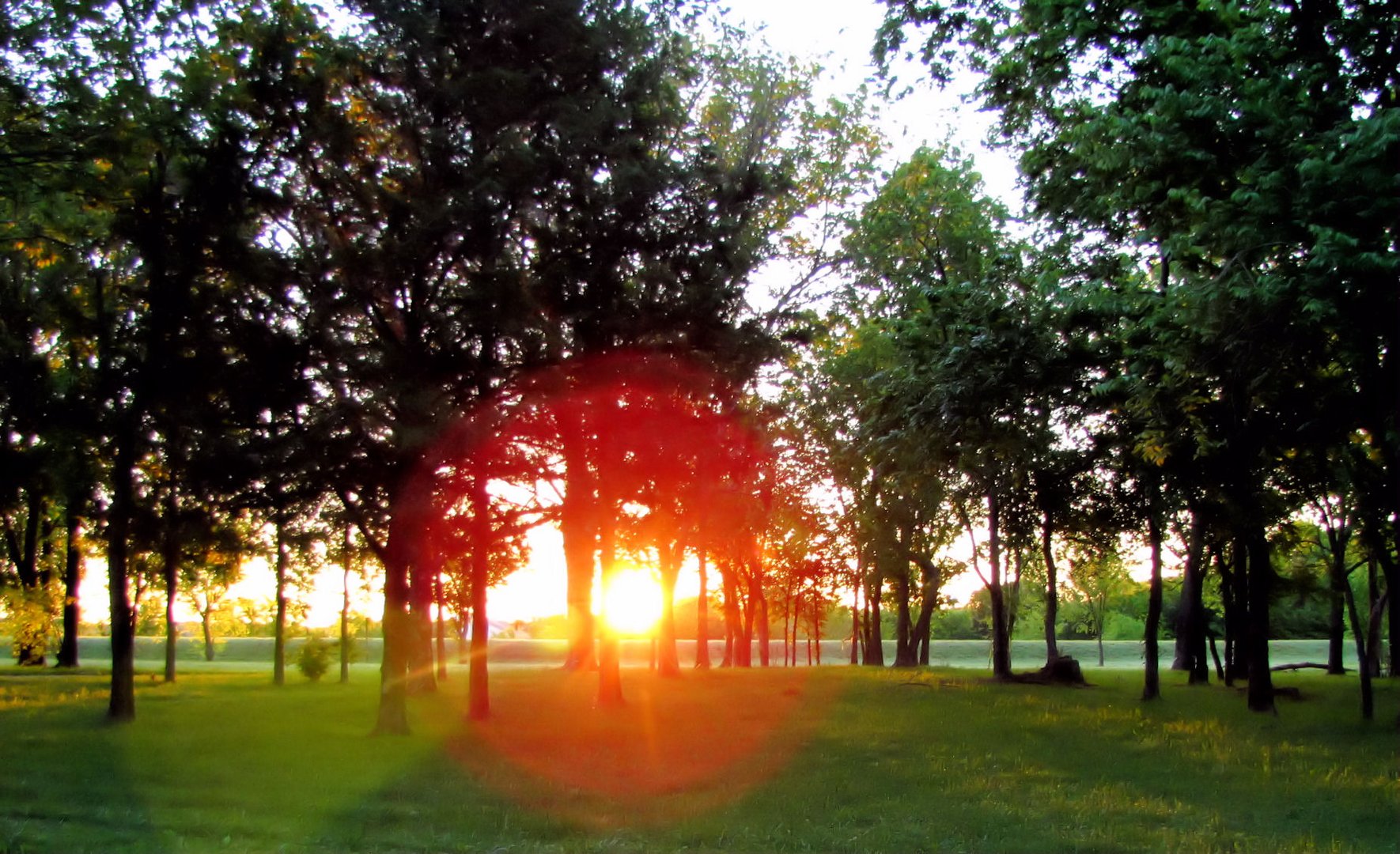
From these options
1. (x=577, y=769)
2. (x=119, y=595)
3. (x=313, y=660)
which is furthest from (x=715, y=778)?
(x=313, y=660)

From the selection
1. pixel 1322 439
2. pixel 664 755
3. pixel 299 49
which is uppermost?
pixel 299 49

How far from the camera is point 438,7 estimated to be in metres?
16.8

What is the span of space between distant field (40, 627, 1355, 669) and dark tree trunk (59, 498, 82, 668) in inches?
830

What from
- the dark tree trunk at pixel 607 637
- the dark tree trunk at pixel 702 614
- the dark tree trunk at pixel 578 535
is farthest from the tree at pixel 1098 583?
the dark tree trunk at pixel 607 637

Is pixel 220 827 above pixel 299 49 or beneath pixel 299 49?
beneath

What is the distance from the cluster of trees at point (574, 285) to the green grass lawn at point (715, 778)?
2516 mm

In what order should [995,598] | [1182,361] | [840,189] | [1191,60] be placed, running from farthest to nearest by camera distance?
[995,598] < [840,189] < [1182,361] < [1191,60]

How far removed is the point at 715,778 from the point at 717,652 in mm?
78682

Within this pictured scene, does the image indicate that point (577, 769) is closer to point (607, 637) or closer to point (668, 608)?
point (607, 637)

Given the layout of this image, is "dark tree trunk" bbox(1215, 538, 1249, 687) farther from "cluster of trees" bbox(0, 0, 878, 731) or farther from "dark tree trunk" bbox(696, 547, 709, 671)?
"dark tree trunk" bbox(696, 547, 709, 671)

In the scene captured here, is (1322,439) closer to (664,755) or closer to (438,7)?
(664,755)

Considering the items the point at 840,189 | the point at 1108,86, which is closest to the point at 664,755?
the point at 1108,86

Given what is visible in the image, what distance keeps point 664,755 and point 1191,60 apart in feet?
35.9

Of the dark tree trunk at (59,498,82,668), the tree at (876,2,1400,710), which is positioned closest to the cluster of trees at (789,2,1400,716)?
the tree at (876,2,1400,710)
